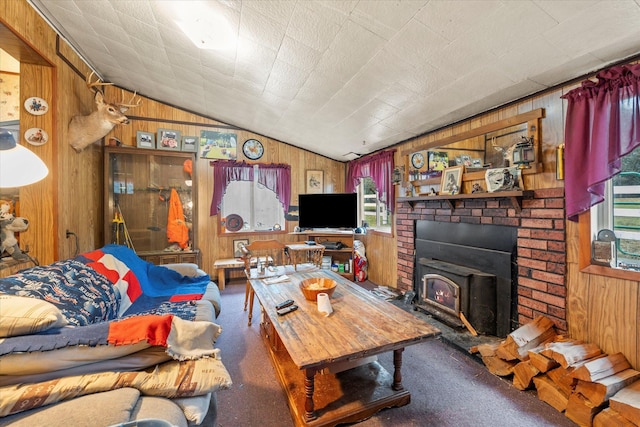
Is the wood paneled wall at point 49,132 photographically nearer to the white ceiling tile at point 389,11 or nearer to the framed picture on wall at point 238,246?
the framed picture on wall at point 238,246

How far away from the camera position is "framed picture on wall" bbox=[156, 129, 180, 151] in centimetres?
402

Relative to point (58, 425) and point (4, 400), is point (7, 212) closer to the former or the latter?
point (4, 400)

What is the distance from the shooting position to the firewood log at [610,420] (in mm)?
1381

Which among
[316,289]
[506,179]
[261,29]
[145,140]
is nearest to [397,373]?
[316,289]

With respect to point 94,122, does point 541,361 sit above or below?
below

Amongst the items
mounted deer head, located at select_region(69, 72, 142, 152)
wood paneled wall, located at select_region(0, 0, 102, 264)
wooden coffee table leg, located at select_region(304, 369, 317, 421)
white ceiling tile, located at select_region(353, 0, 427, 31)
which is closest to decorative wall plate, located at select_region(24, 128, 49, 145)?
wood paneled wall, located at select_region(0, 0, 102, 264)

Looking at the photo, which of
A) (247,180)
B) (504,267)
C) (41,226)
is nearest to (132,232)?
(41,226)

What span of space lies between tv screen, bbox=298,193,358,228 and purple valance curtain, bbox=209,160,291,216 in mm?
371

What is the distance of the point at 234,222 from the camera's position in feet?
14.9

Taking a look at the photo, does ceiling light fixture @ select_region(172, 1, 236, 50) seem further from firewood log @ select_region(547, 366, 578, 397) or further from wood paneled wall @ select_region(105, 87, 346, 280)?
Result: firewood log @ select_region(547, 366, 578, 397)

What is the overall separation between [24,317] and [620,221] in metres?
3.25

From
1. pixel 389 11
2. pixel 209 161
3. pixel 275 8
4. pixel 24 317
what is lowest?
pixel 24 317

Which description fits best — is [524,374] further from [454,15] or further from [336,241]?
[336,241]

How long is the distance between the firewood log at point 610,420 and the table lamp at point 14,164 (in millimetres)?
3128
